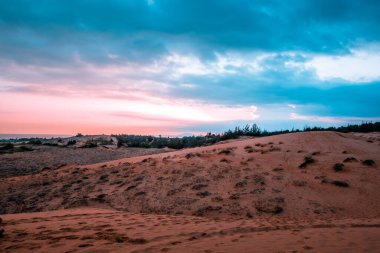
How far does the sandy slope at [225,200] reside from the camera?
21.3ft

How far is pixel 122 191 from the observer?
12266 millimetres

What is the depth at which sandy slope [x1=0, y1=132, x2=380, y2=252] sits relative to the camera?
6496 millimetres

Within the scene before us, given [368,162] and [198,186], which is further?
[368,162]

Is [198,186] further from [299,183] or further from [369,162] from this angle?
[369,162]

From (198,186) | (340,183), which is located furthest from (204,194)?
(340,183)

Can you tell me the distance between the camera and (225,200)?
1067 centimetres

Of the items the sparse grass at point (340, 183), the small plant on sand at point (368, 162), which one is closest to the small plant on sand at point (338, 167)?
the small plant on sand at point (368, 162)

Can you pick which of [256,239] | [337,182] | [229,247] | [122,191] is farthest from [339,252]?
[122,191]

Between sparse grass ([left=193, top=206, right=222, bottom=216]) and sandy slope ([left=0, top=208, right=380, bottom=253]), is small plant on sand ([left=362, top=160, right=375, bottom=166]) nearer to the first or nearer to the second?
sandy slope ([left=0, top=208, right=380, bottom=253])

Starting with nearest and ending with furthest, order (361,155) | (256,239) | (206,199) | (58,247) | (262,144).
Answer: (58,247)
(256,239)
(206,199)
(361,155)
(262,144)

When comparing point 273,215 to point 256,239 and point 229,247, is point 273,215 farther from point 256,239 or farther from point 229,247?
point 229,247

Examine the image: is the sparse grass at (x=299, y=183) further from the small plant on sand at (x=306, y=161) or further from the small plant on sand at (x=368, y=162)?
the small plant on sand at (x=368, y=162)

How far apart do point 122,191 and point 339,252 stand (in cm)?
871

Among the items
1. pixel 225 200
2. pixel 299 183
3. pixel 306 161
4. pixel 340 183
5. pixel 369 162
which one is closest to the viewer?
pixel 225 200
